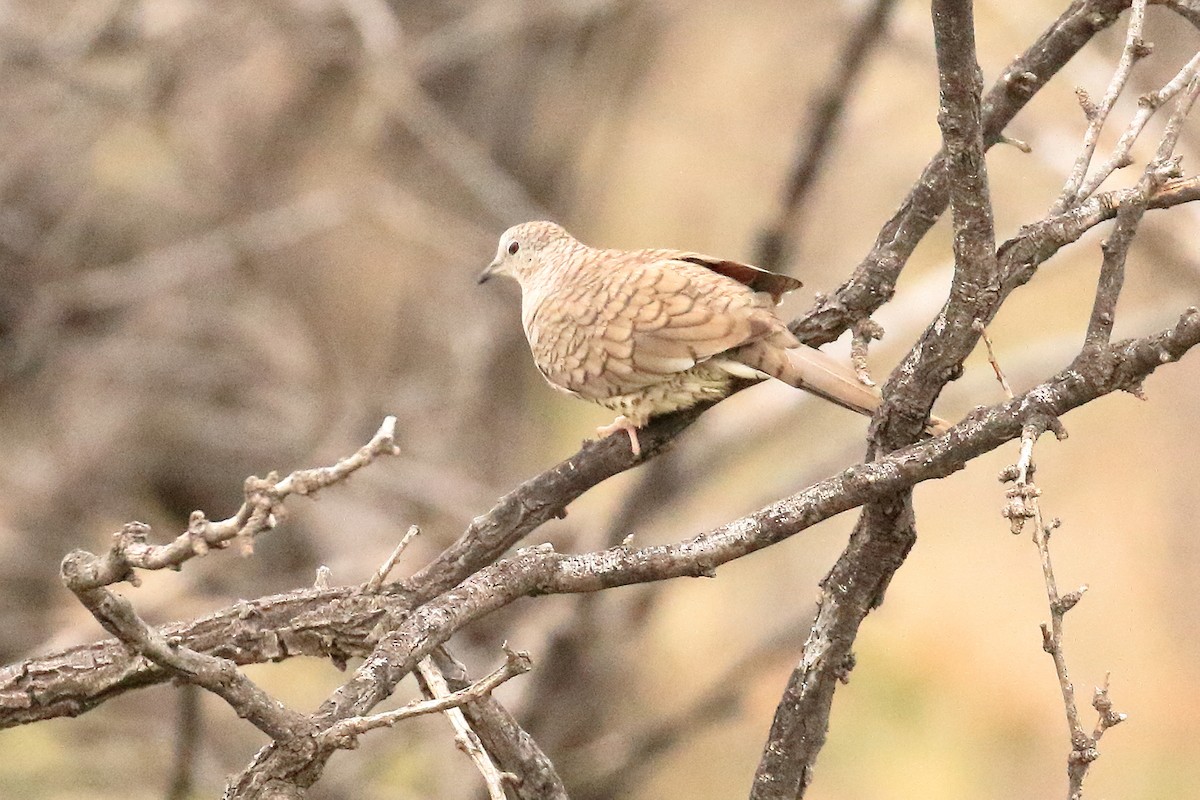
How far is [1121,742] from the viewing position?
7.45m

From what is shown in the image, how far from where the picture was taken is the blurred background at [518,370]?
5727 mm

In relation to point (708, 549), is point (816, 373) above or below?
above

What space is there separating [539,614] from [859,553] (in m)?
4.25


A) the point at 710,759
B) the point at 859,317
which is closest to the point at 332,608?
the point at 859,317

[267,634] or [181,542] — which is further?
[267,634]

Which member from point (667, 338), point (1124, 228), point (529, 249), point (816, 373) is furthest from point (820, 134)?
point (1124, 228)

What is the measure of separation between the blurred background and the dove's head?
4.86 ft

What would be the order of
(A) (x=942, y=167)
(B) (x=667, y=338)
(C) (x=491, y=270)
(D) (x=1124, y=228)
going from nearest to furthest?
(D) (x=1124, y=228) → (A) (x=942, y=167) → (B) (x=667, y=338) → (C) (x=491, y=270)

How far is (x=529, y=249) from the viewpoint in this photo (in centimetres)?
397

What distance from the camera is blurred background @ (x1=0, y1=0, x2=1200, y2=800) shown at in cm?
573

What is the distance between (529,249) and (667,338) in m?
1.24

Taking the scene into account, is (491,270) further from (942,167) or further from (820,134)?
(942,167)

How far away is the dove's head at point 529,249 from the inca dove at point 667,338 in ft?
1.57

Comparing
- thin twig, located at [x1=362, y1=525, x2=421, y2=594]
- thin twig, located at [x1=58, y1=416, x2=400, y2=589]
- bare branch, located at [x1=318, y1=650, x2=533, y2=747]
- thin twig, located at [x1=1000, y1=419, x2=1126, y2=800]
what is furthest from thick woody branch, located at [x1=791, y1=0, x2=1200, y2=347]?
thin twig, located at [x1=58, y1=416, x2=400, y2=589]
